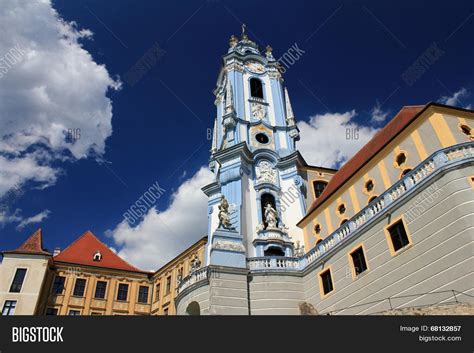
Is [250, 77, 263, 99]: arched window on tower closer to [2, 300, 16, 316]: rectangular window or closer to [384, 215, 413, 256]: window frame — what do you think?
[384, 215, 413, 256]: window frame

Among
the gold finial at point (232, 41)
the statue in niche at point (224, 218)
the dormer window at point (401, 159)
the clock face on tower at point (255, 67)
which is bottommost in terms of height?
the dormer window at point (401, 159)

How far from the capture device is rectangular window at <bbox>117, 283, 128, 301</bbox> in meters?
35.2

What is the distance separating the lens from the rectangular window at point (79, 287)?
33844 millimetres

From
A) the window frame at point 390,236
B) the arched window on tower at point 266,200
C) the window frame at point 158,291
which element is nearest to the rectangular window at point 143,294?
the window frame at point 158,291

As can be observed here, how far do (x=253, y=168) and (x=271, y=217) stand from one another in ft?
15.9

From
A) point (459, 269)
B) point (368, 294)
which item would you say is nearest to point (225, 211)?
point (368, 294)

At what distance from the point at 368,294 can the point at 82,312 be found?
27.1 m

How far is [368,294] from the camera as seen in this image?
50.5 ft

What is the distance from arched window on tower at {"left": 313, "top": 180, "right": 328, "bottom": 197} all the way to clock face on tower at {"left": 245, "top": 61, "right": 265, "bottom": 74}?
552 inches

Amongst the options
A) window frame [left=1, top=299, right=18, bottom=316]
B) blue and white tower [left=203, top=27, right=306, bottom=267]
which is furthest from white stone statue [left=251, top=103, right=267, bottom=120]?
window frame [left=1, top=299, right=18, bottom=316]

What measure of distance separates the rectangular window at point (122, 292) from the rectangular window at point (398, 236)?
91.4 ft

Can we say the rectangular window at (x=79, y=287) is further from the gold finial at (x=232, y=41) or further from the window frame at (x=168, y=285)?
the gold finial at (x=232, y=41)
